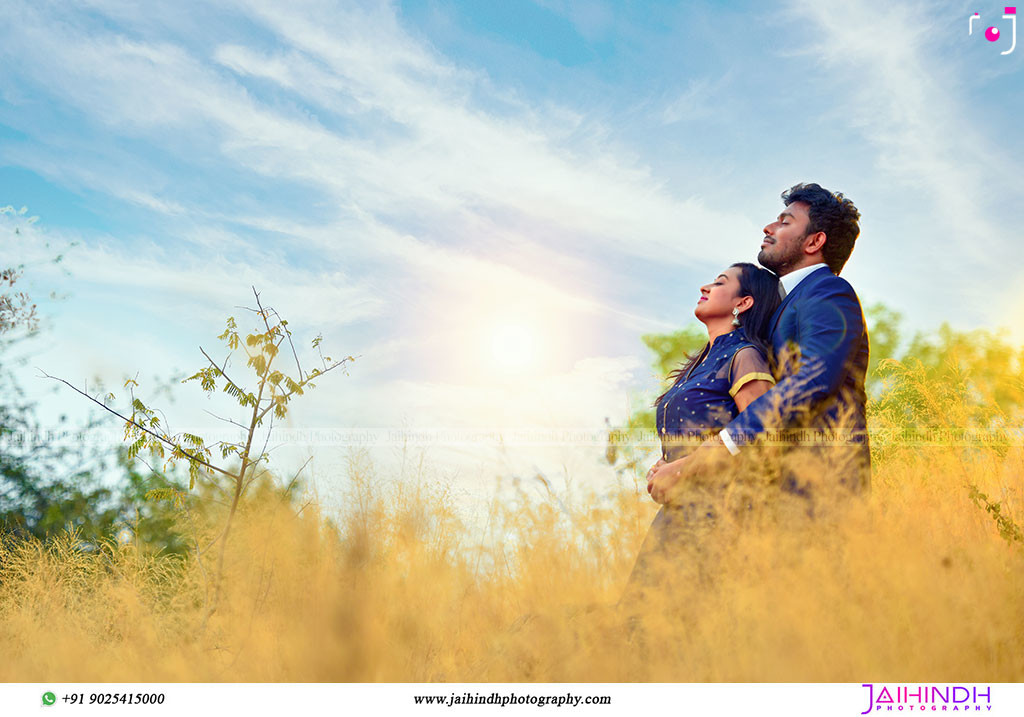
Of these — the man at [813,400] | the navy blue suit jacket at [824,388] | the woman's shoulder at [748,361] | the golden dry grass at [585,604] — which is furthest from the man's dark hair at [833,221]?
the golden dry grass at [585,604]

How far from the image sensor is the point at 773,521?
7.71ft

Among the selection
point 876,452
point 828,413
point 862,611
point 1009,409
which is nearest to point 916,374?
point 1009,409

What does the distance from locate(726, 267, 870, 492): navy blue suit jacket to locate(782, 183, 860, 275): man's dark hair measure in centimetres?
33

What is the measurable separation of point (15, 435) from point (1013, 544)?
30.4 ft

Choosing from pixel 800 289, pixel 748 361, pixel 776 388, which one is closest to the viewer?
pixel 776 388

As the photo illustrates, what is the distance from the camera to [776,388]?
2.29 m

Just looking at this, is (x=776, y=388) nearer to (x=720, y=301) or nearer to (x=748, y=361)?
(x=748, y=361)

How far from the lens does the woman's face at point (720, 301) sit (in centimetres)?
274

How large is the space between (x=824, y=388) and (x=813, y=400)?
0.05 m

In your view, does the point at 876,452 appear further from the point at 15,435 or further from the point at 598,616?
the point at 15,435

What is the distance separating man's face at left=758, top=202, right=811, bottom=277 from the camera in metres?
2.82

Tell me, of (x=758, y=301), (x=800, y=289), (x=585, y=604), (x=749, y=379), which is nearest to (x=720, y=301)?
(x=758, y=301)

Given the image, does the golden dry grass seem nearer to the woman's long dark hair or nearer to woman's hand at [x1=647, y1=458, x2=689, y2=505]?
woman's hand at [x1=647, y1=458, x2=689, y2=505]

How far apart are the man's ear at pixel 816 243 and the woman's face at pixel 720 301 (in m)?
0.29
